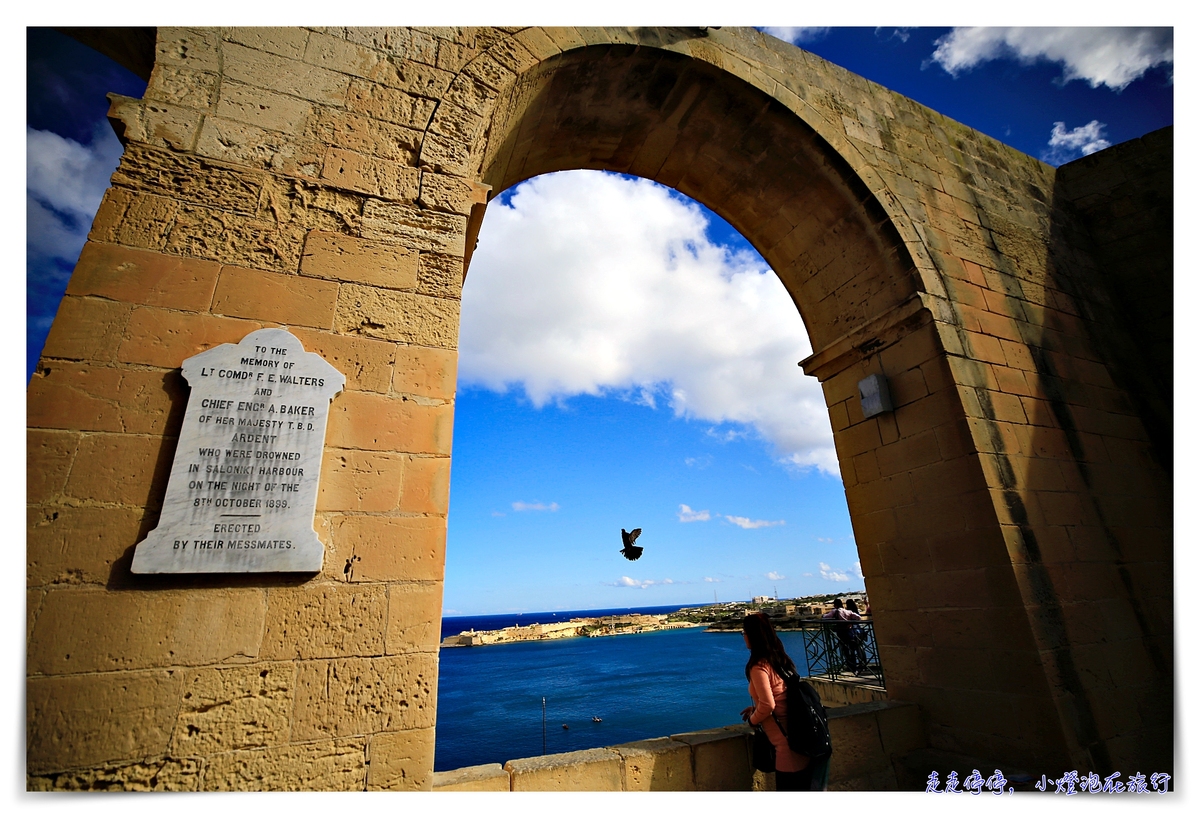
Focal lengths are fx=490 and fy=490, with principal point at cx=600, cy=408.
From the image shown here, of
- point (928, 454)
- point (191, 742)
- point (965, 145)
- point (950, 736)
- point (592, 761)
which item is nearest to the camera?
point (191, 742)

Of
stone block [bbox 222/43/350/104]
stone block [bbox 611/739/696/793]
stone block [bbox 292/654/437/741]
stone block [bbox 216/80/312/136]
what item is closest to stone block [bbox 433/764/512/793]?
stone block [bbox 292/654/437/741]

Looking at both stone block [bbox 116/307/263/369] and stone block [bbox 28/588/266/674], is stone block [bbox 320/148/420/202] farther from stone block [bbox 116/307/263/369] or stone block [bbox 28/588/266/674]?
stone block [bbox 28/588/266/674]

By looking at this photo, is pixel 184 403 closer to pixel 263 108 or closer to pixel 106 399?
pixel 106 399

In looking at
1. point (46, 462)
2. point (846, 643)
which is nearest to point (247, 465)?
point (46, 462)

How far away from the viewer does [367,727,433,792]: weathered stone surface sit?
1.90 meters

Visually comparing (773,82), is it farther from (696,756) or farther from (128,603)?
(128,603)

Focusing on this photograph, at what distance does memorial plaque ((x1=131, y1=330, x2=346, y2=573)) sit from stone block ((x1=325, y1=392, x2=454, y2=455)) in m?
0.08

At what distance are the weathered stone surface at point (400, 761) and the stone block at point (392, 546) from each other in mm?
599

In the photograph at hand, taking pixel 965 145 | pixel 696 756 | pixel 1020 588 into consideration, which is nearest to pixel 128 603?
pixel 696 756

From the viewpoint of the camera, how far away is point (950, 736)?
3.65 m

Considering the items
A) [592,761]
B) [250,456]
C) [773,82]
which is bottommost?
[592,761]

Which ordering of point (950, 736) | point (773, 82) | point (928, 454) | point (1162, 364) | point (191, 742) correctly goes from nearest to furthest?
point (191, 742) → point (950, 736) → point (928, 454) → point (773, 82) → point (1162, 364)

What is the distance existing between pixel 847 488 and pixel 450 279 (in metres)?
4.11

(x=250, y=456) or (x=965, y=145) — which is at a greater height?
(x=965, y=145)
